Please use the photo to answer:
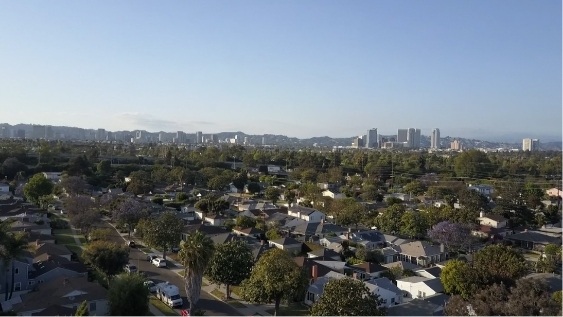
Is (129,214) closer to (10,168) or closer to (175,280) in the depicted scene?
(175,280)

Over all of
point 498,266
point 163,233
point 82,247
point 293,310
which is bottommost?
point 293,310

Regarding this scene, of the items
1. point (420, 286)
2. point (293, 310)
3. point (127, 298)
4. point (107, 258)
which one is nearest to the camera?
point (127, 298)

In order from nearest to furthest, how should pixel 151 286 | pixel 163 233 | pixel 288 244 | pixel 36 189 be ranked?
pixel 151 286, pixel 163 233, pixel 288 244, pixel 36 189

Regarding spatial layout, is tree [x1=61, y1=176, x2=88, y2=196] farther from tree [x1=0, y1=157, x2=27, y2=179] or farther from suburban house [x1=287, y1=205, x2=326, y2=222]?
suburban house [x1=287, y1=205, x2=326, y2=222]

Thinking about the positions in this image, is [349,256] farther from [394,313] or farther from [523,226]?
[523,226]

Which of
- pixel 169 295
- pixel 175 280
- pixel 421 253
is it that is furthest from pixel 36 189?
pixel 421 253

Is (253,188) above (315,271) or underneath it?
above
